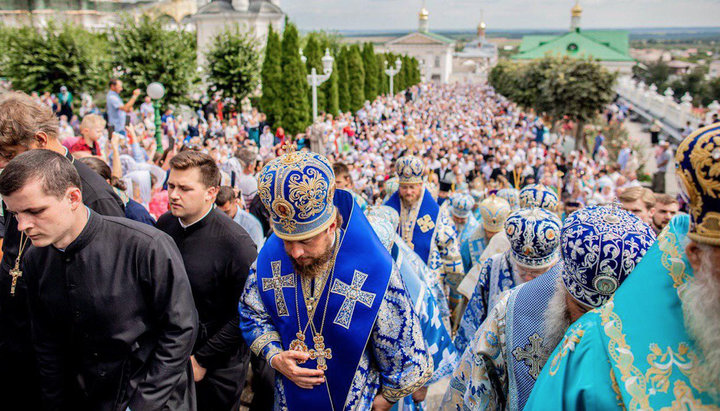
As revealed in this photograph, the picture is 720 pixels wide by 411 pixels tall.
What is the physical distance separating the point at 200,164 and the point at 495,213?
2.83 m

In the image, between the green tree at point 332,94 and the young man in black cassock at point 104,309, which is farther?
the green tree at point 332,94

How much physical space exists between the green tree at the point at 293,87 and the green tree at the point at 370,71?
14.5m

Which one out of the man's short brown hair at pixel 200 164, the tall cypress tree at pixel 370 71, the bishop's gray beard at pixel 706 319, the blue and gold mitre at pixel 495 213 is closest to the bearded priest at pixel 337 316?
the man's short brown hair at pixel 200 164

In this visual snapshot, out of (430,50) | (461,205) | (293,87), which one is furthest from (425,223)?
(430,50)

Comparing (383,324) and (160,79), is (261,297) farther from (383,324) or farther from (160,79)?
(160,79)

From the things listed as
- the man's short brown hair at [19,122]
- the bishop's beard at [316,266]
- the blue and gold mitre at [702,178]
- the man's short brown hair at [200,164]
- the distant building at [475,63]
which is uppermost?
the blue and gold mitre at [702,178]

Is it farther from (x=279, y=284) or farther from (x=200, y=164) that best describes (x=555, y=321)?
(x=200, y=164)

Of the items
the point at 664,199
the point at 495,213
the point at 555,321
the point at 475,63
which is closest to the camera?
the point at 555,321

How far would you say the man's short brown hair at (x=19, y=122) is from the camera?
317 centimetres

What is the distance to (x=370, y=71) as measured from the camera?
36000mm

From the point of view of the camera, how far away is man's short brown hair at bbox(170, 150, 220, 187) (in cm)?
329

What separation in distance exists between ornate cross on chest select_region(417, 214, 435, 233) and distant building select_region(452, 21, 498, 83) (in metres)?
102

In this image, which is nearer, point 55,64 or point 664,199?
point 664,199

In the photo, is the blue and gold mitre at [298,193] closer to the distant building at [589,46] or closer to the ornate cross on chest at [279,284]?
the ornate cross on chest at [279,284]
